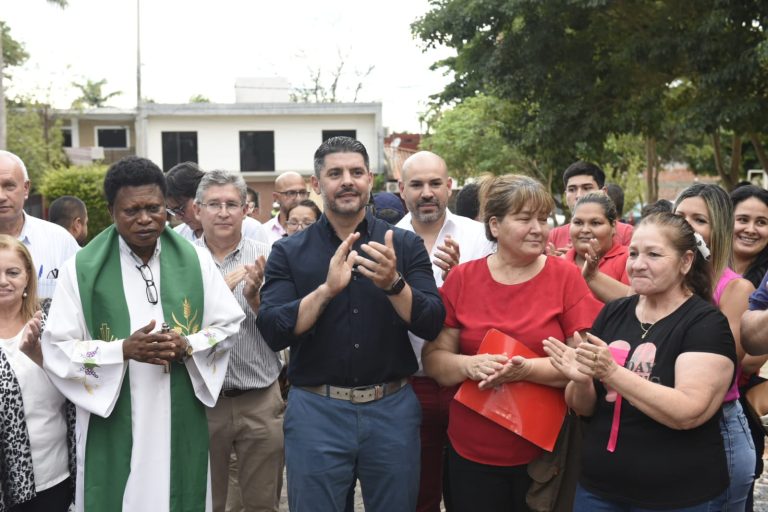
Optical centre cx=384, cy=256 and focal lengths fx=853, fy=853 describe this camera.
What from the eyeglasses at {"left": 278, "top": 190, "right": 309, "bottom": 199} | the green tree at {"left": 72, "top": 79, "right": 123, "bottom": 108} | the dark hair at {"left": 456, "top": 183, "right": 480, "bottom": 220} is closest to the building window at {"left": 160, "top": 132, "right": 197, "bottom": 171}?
the green tree at {"left": 72, "top": 79, "right": 123, "bottom": 108}

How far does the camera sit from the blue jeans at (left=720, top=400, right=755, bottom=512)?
370 centimetres

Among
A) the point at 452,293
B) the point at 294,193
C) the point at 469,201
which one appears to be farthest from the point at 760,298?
the point at 294,193

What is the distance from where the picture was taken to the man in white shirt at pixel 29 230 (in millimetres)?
4824

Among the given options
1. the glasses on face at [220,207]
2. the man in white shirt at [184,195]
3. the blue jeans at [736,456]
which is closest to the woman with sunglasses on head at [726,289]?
the blue jeans at [736,456]

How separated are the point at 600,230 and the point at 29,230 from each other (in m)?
3.38

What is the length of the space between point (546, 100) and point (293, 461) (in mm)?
15606

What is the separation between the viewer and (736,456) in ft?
12.2

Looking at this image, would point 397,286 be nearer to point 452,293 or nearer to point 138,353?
point 452,293

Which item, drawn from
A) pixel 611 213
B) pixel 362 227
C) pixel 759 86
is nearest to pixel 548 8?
pixel 759 86

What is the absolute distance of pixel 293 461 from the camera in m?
3.98

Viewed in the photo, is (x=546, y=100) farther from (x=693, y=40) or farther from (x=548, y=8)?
(x=693, y=40)

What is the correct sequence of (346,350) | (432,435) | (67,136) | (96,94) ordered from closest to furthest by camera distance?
(346,350), (432,435), (67,136), (96,94)

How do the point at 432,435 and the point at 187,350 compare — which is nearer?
the point at 187,350

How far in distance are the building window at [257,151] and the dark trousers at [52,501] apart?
35500mm
